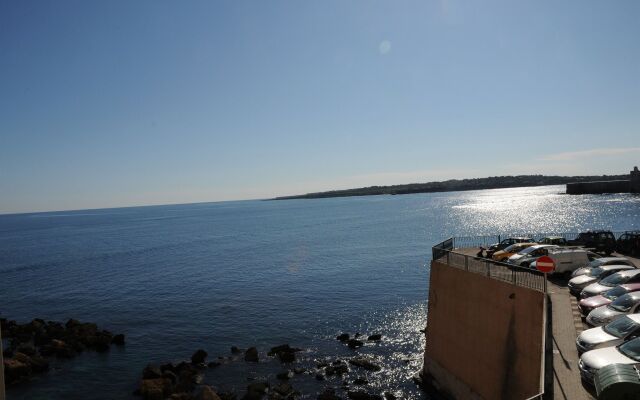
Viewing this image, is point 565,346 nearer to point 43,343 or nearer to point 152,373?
point 152,373

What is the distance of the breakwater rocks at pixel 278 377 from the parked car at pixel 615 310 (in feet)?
28.2

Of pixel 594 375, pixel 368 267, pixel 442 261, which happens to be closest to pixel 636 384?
pixel 594 375

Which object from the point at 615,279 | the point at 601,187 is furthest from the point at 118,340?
the point at 601,187

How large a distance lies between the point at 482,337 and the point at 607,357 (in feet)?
13.9

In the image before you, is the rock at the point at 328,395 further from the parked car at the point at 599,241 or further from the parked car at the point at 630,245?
the parked car at the point at 630,245

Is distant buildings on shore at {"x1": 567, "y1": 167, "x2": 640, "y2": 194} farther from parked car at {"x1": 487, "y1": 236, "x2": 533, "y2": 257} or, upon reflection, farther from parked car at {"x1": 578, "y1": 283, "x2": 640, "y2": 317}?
parked car at {"x1": 578, "y1": 283, "x2": 640, "y2": 317}

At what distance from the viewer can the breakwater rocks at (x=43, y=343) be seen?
75.2 ft

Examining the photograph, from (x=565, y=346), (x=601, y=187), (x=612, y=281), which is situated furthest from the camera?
(x=601, y=187)

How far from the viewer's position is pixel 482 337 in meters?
14.3

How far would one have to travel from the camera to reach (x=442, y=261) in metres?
17.6

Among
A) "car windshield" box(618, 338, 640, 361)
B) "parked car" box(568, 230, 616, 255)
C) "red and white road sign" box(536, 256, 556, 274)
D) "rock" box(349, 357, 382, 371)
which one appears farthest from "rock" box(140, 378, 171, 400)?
"parked car" box(568, 230, 616, 255)

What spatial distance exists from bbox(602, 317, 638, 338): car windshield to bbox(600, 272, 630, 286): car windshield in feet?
16.3

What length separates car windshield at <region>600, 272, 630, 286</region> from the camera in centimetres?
1650

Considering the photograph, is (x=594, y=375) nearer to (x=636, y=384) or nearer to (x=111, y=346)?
(x=636, y=384)
